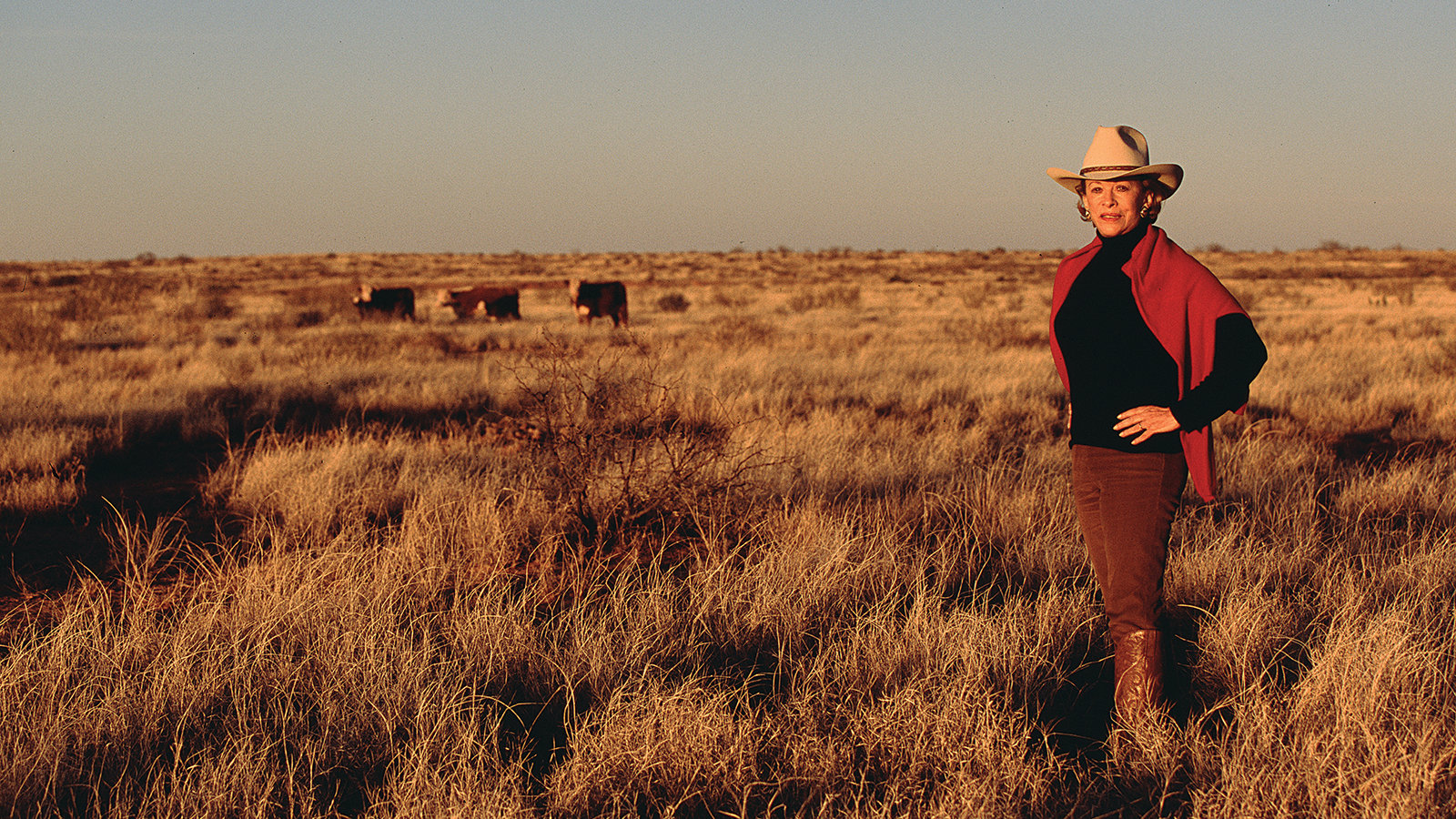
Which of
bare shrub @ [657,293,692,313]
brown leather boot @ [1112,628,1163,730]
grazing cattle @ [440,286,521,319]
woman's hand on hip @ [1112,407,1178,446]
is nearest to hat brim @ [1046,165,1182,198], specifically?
woman's hand on hip @ [1112,407,1178,446]

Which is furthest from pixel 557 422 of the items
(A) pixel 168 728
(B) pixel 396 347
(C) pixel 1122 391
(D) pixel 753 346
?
(B) pixel 396 347

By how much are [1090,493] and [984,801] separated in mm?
906

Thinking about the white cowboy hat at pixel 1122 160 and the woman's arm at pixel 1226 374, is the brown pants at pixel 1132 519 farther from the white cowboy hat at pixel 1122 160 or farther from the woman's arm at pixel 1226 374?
the white cowboy hat at pixel 1122 160

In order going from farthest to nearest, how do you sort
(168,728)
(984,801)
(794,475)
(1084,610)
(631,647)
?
(794,475) → (1084,610) → (631,647) → (168,728) → (984,801)

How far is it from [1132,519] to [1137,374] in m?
0.39

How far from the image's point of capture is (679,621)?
10.6 ft

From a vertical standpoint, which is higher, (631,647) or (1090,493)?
(1090,493)

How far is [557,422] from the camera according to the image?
4652 mm

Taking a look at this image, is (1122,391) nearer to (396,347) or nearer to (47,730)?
(47,730)

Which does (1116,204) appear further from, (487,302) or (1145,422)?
(487,302)

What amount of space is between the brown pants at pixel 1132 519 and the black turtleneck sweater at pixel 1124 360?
45 mm

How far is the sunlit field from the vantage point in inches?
88.4

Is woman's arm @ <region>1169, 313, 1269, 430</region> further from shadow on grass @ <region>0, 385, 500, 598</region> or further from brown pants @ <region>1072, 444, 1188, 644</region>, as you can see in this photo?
shadow on grass @ <region>0, 385, 500, 598</region>

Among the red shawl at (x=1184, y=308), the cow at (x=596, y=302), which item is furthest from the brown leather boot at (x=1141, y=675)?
the cow at (x=596, y=302)
